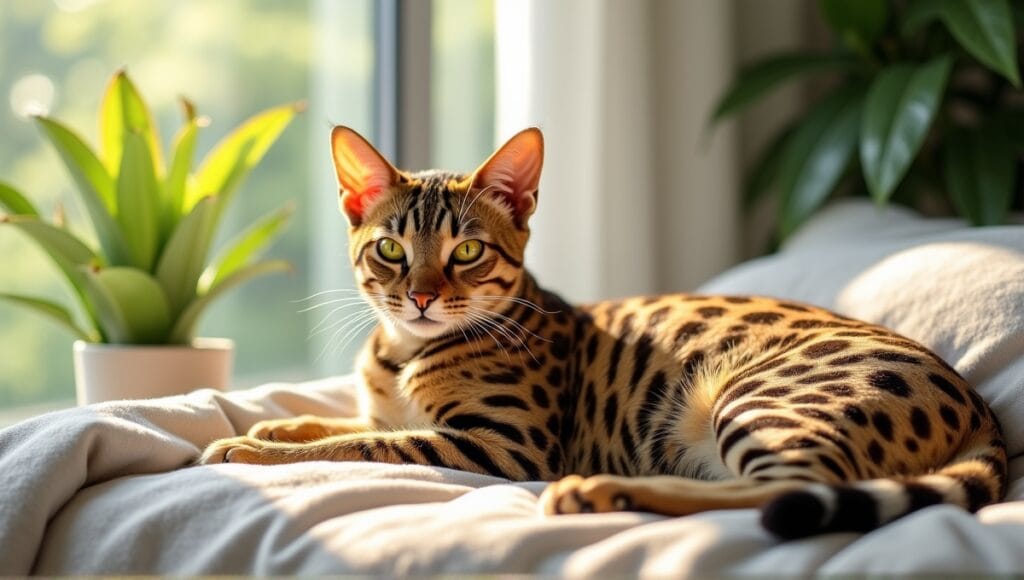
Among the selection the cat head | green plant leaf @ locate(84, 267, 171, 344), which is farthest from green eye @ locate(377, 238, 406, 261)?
green plant leaf @ locate(84, 267, 171, 344)

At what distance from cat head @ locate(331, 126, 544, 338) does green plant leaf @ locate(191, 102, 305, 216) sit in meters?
0.34

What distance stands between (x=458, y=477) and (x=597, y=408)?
34 cm

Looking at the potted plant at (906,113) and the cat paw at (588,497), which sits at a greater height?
the potted plant at (906,113)

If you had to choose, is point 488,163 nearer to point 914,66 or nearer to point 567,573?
point 567,573

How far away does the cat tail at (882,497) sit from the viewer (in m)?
0.91

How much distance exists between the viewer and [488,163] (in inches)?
58.5

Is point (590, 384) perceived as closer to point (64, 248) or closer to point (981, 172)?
point (64, 248)

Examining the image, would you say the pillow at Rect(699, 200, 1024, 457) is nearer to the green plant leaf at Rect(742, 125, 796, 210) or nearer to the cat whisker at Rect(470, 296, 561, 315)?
the cat whisker at Rect(470, 296, 561, 315)

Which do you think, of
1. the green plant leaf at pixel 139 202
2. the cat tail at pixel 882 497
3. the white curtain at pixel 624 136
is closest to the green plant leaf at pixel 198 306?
the green plant leaf at pixel 139 202

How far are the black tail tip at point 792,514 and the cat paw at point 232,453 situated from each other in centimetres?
66

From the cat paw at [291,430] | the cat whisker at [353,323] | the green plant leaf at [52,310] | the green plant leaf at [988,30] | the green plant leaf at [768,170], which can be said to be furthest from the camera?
the green plant leaf at [768,170]

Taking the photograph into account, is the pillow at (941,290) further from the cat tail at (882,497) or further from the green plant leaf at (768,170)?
the green plant leaf at (768,170)

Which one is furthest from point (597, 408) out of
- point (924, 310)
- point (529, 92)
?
point (529, 92)

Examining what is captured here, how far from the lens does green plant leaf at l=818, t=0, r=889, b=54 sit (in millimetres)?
2525
